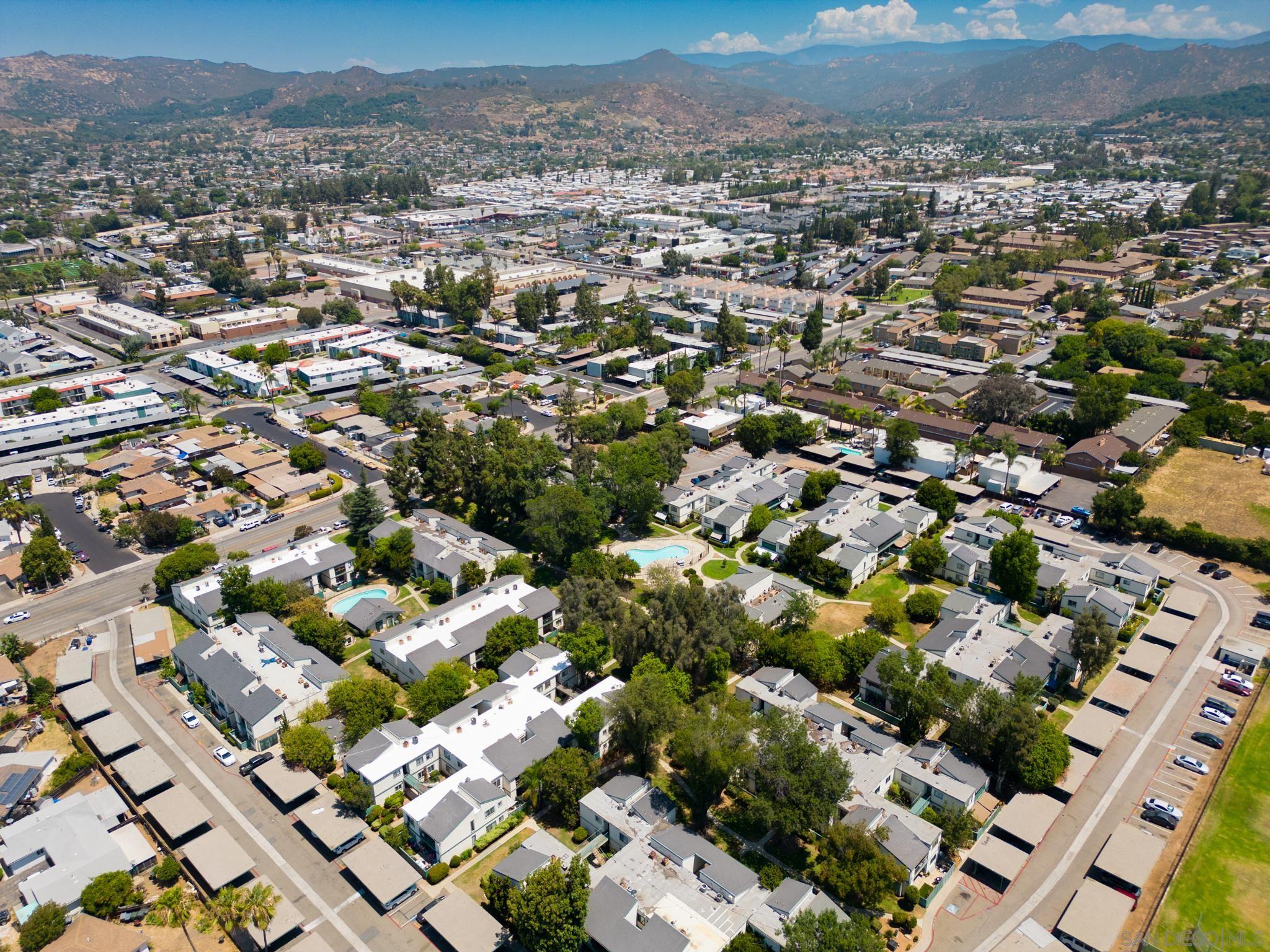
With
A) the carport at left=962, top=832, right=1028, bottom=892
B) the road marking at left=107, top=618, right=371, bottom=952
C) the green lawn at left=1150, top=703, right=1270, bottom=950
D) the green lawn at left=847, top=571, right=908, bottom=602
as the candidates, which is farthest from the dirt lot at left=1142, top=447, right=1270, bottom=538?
the road marking at left=107, top=618, right=371, bottom=952

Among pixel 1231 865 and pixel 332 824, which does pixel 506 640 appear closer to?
pixel 332 824

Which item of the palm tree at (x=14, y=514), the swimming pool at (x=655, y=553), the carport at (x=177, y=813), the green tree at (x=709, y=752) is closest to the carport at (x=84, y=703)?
the carport at (x=177, y=813)

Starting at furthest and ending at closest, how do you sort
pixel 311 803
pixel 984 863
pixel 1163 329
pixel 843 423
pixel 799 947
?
pixel 1163 329
pixel 843 423
pixel 311 803
pixel 984 863
pixel 799 947

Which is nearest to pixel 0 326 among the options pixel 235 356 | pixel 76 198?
pixel 235 356

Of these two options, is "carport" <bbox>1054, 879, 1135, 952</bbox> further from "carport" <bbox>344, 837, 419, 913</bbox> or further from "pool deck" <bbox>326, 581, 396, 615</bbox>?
"pool deck" <bbox>326, 581, 396, 615</bbox>

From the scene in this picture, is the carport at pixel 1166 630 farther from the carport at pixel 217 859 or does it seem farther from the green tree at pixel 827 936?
the carport at pixel 217 859

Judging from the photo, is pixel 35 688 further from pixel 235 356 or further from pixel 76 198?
pixel 76 198

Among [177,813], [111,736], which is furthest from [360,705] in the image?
[111,736]
